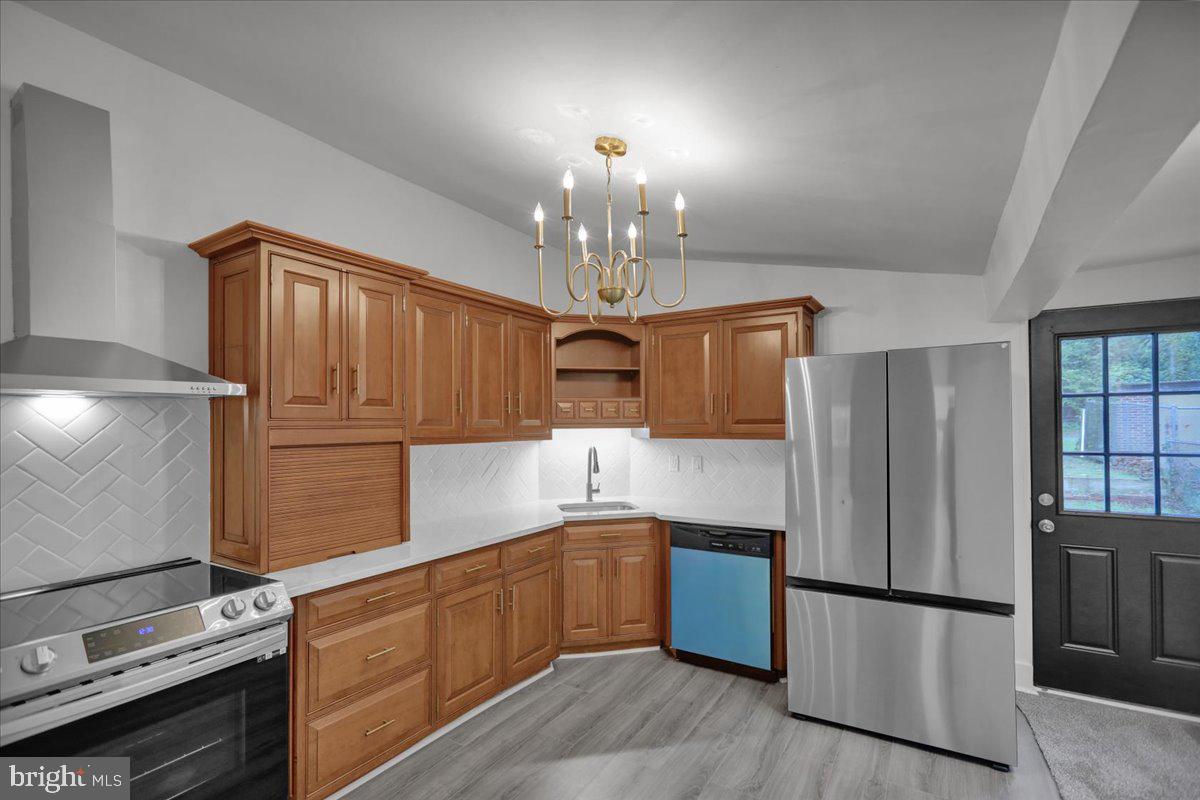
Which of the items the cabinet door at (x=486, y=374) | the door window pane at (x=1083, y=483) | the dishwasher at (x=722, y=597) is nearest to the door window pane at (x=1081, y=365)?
the door window pane at (x=1083, y=483)

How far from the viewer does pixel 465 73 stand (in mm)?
2094

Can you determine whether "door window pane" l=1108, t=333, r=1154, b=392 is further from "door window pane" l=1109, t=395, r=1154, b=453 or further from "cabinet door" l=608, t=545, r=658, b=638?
"cabinet door" l=608, t=545, r=658, b=638

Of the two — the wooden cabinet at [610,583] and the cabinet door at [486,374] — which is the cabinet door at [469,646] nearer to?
the wooden cabinet at [610,583]

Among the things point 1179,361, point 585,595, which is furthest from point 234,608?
point 1179,361

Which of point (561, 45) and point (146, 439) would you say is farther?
point (146, 439)

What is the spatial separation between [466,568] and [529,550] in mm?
506

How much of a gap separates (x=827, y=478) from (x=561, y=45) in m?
2.23

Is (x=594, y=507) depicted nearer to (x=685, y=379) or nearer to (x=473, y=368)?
(x=685, y=379)

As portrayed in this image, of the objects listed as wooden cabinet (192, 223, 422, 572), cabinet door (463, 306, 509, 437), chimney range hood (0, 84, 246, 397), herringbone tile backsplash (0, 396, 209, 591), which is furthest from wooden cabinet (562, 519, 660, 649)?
chimney range hood (0, 84, 246, 397)

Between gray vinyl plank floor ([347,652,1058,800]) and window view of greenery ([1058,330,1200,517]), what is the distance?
54.5 inches

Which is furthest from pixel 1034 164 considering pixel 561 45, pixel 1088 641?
pixel 1088 641

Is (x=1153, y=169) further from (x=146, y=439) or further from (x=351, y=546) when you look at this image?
(x=146, y=439)

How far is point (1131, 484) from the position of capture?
321cm

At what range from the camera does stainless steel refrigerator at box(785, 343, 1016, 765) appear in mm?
2574
